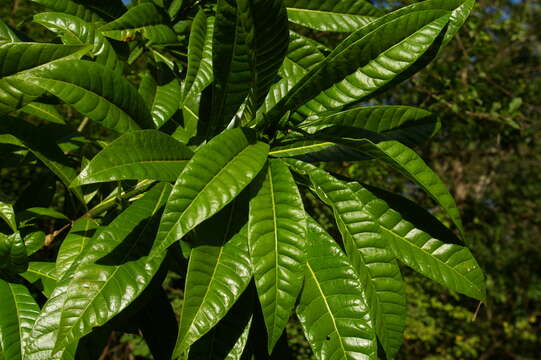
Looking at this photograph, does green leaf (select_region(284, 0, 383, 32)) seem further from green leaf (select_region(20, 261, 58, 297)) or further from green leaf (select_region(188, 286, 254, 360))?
green leaf (select_region(20, 261, 58, 297))

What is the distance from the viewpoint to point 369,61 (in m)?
0.95

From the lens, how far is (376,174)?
4047mm

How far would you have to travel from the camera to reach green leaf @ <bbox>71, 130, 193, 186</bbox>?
0.76 metres

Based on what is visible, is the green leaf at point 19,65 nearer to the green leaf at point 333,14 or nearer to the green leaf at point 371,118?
the green leaf at point 371,118

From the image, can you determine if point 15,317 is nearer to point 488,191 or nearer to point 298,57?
point 298,57

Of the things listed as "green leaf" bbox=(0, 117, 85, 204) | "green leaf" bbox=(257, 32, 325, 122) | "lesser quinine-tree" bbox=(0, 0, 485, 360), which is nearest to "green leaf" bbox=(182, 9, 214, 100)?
"lesser quinine-tree" bbox=(0, 0, 485, 360)

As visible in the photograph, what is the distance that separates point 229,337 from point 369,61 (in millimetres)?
620

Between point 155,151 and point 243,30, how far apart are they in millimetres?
265

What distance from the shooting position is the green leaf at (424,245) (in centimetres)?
100

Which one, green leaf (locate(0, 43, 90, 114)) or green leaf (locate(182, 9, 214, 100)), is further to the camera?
green leaf (locate(182, 9, 214, 100))

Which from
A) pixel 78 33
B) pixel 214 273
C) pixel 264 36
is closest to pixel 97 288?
pixel 214 273

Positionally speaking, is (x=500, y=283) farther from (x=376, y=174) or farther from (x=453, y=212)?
(x=453, y=212)

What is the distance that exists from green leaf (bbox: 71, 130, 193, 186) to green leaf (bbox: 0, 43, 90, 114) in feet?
0.78

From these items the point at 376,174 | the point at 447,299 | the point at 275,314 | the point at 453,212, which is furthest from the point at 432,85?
the point at 447,299
